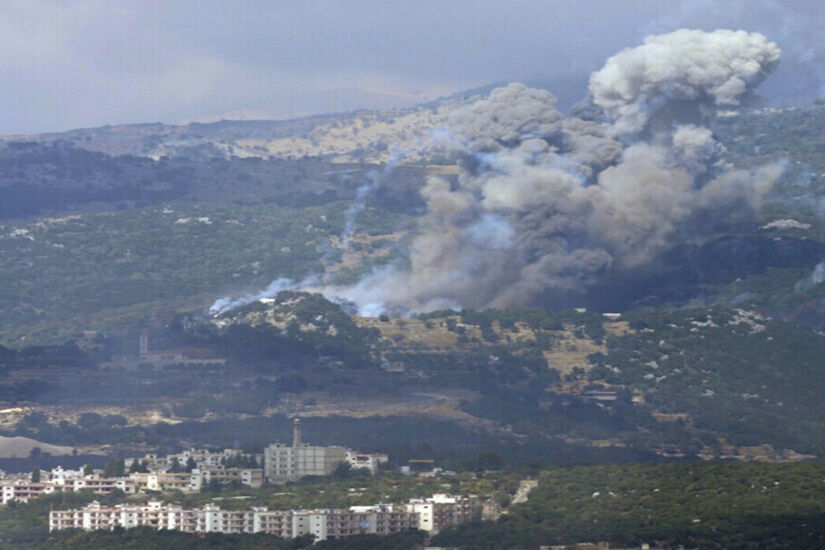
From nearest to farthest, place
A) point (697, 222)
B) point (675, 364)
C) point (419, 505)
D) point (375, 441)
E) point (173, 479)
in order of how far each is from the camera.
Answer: point (419, 505) → point (173, 479) → point (375, 441) → point (675, 364) → point (697, 222)

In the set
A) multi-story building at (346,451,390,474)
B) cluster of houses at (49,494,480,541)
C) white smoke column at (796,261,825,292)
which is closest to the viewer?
cluster of houses at (49,494,480,541)

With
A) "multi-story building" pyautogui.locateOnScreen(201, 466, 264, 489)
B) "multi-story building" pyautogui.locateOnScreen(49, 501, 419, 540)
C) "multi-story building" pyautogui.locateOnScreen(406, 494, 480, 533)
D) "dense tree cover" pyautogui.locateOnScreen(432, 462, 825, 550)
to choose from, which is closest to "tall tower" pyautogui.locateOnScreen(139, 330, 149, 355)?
"multi-story building" pyautogui.locateOnScreen(201, 466, 264, 489)

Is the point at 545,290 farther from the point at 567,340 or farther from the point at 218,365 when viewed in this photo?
the point at 218,365

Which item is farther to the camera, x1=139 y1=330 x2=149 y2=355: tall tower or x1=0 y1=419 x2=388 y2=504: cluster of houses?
x1=139 y1=330 x2=149 y2=355: tall tower

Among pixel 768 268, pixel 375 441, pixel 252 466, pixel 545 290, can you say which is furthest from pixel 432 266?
pixel 252 466

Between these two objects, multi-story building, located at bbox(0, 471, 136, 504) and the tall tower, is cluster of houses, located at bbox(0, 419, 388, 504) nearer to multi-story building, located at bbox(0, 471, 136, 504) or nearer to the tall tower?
multi-story building, located at bbox(0, 471, 136, 504)

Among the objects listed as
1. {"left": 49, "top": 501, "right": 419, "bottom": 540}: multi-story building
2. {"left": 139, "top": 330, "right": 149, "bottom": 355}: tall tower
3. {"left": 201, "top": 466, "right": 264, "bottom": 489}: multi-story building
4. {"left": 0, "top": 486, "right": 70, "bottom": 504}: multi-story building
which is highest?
{"left": 139, "top": 330, "right": 149, "bottom": 355}: tall tower

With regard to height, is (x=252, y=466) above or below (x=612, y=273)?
below
